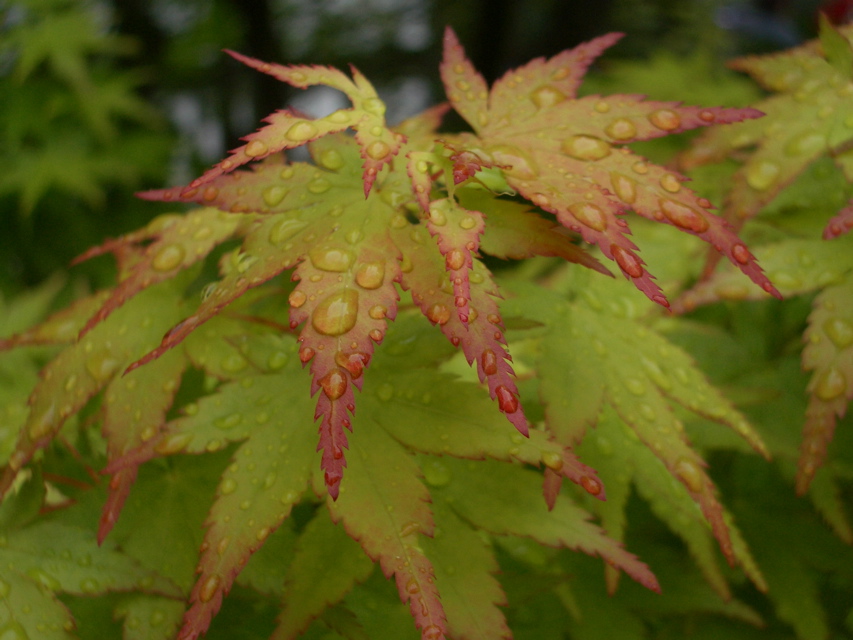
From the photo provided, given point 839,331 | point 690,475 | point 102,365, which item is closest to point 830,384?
point 839,331

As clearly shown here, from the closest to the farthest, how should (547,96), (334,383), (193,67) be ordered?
(334,383)
(547,96)
(193,67)

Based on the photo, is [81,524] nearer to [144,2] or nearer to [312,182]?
[312,182]

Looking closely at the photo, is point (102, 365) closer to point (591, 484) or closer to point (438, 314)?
point (438, 314)

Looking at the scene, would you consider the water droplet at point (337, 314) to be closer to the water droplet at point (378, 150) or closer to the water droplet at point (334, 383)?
the water droplet at point (334, 383)

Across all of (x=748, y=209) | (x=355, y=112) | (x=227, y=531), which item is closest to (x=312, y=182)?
(x=355, y=112)

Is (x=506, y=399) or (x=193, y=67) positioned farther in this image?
(x=193, y=67)

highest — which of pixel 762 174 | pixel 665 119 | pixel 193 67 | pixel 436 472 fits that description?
pixel 665 119

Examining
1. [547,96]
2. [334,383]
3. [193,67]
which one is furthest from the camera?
[193,67]
